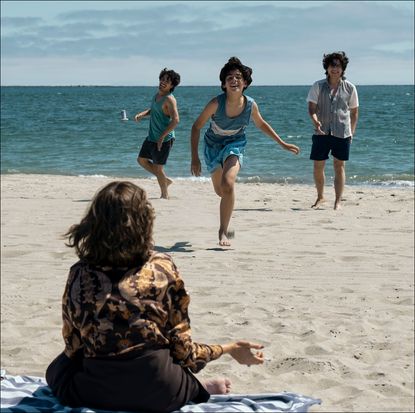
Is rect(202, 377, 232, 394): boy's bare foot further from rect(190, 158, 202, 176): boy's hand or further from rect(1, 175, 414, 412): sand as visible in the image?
rect(190, 158, 202, 176): boy's hand

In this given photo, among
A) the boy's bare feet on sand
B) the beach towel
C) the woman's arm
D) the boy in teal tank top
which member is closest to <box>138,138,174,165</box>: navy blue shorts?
the boy in teal tank top

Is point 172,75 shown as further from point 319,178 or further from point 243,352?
point 243,352

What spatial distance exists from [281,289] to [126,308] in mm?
3530

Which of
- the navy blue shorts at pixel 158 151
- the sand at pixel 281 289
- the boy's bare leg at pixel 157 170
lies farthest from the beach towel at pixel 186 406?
the boy's bare leg at pixel 157 170

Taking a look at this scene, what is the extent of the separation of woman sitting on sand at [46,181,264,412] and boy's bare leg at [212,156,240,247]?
4.59 metres

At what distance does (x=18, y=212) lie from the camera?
1044 centimetres

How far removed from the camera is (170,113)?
1066cm

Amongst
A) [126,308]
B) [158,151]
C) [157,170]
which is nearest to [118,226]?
[126,308]

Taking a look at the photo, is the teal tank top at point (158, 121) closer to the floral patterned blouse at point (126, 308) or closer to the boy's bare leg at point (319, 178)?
the boy's bare leg at point (319, 178)

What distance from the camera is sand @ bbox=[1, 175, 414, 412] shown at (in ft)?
Result: 16.1

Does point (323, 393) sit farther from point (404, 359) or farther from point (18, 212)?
point (18, 212)

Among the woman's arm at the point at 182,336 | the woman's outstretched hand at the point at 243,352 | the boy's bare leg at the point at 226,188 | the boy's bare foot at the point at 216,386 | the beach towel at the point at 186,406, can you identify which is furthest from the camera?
the boy's bare leg at the point at 226,188

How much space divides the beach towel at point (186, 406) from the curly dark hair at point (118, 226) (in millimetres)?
602

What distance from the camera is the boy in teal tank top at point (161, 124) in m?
10.4
